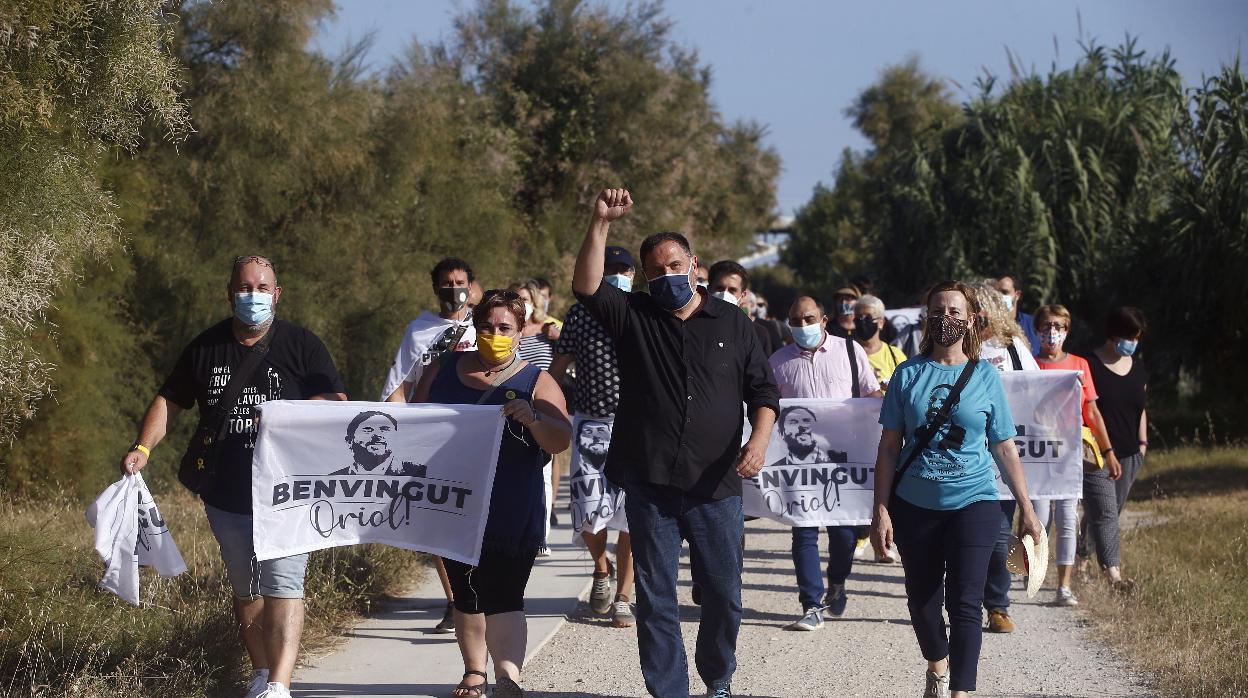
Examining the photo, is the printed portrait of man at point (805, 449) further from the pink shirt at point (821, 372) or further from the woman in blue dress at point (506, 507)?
the woman in blue dress at point (506, 507)

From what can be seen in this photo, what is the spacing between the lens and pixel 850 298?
11.9 metres

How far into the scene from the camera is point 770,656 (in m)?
7.83

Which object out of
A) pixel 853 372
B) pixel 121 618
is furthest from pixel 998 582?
pixel 121 618

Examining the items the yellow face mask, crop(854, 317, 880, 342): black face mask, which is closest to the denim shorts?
the yellow face mask

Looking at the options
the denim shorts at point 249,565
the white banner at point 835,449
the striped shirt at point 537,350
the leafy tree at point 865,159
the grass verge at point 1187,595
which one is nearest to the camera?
the denim shorts at point 249,565

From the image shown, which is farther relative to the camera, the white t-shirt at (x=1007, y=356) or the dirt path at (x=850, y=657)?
the white t-shirt at (x=1007, y=356)

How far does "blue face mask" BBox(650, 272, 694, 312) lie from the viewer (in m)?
6.07

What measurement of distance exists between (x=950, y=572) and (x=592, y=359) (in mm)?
2667

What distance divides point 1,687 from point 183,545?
3.61 metres

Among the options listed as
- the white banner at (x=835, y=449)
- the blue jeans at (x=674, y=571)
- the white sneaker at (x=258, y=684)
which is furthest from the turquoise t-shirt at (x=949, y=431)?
the white sneaker at (x=258, y=684)

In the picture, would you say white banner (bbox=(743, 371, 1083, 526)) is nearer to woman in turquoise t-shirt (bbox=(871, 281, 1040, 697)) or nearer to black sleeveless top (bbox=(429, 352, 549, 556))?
woman in turquoise t-shirt (bbox=(871, 281, 1040, 697))

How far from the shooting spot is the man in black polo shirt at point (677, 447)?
600 centimetres

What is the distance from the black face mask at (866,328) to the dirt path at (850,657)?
1.86 m

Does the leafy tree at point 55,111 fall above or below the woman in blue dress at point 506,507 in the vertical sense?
above
